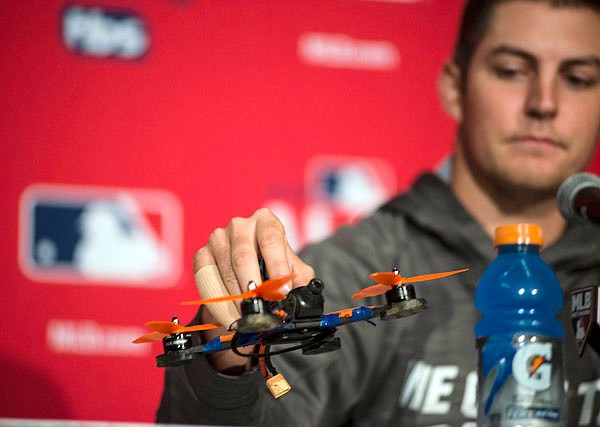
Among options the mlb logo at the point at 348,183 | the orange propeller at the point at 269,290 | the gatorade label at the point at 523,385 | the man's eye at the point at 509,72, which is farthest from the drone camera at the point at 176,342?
the mlb logo at the point at 348,183

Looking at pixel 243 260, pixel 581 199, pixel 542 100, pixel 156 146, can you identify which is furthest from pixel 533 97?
pixel 243 260

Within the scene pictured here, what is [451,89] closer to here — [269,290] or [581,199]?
[581,199]

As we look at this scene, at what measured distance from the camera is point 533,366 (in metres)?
0.88

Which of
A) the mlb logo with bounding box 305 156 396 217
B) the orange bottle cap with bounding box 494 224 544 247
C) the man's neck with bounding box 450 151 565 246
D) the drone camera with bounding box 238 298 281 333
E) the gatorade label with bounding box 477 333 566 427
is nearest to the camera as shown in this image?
the drone camera with bounding box 238 298 281 333

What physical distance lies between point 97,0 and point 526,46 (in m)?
0.88

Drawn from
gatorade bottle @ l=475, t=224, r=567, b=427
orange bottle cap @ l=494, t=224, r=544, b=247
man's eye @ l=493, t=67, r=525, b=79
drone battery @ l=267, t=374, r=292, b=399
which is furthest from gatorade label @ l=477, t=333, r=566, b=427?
man's eye @ l=493, t=67, r=525, b=79

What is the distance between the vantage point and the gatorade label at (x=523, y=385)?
86 centimetres

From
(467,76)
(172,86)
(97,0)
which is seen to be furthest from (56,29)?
(467,76)

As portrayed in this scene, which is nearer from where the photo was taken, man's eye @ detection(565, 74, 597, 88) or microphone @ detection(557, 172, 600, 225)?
microphone @ detection(557, 172, 600, 225)

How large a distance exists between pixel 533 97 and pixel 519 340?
80cm

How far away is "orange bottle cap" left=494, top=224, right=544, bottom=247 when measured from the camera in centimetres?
97

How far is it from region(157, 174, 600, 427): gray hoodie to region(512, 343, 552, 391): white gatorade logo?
418mm

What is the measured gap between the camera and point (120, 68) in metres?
1.89

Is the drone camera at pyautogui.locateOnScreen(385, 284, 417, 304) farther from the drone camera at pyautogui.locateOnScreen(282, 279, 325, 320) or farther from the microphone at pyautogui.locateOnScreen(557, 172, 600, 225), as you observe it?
the microphone at pyautogui.locateOnScreen(557, 172, 600, 225)
